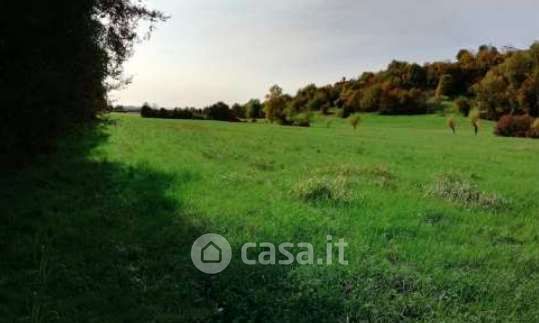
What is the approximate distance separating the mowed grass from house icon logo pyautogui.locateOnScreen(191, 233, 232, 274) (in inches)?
5.8

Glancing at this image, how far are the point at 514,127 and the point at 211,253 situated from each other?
170 ft

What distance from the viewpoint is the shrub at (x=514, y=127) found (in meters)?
50.2

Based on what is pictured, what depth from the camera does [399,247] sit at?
279 inches

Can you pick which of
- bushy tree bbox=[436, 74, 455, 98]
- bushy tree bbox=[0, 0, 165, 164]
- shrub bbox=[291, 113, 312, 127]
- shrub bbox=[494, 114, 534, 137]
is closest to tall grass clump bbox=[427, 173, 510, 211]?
bushy tree bbox=[0, 0, 165, 164]

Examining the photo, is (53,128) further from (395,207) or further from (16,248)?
(395,207)

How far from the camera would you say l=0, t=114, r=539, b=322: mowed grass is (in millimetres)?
5285

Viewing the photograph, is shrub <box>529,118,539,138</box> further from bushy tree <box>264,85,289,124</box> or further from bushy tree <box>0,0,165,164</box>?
bushy tree <box>0,0,165,164</box>

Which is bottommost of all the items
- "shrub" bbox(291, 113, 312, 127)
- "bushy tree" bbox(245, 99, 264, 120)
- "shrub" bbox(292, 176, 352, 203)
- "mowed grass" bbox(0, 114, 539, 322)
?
"mowed grass" bbox(0, 114, 539, 322)

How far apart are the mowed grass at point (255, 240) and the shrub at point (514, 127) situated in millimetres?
41443

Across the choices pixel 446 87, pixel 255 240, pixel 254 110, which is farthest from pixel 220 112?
pixel 255 240

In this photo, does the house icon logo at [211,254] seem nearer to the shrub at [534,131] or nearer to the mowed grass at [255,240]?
the mowed grass at [255,240]

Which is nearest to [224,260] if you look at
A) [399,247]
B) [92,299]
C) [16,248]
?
[92,299]

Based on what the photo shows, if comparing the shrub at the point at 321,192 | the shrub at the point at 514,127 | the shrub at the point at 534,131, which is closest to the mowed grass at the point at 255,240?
the shrub at the point at 321,192

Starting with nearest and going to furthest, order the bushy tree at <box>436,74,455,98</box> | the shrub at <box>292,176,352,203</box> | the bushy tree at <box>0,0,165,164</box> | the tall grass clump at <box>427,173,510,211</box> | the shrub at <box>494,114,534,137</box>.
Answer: the bushy tree at <box>0,0,165,164</box> → the shrub at <box>292,176,352,203</box> → the tall grass clump at <box>427,173,510,211</box> → the shrub at <box>494,114,534,137</box> → the bushy tree at <box>436,74,455,98</box>
